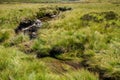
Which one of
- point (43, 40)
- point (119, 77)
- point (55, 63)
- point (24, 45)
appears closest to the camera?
point (119, 77)

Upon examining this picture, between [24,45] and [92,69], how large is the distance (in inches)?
204

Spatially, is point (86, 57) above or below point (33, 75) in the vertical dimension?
below

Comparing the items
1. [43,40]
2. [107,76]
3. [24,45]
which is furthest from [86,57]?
[24,45]

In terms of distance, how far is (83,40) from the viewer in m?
11.3

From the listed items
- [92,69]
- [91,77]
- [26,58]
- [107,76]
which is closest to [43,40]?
[26,58]

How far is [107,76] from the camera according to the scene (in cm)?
813

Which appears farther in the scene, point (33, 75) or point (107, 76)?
point (107, 76)

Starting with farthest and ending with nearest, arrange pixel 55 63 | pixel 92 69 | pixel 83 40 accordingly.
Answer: pixel 83 40, pixel 55 63, pixel 92 69

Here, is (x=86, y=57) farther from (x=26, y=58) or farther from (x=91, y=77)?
(x=91, y=77)

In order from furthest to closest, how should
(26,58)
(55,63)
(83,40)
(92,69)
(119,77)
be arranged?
(83,40) → (55,63) → (26,58) → (92,69) → (119,77)

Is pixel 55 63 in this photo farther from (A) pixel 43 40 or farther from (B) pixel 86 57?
(A) pixel 43 40

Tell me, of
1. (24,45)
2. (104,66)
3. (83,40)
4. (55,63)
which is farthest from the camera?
(24,45)

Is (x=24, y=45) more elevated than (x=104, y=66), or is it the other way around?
(x=104, y=66)

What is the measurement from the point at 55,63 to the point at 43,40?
2.19m
